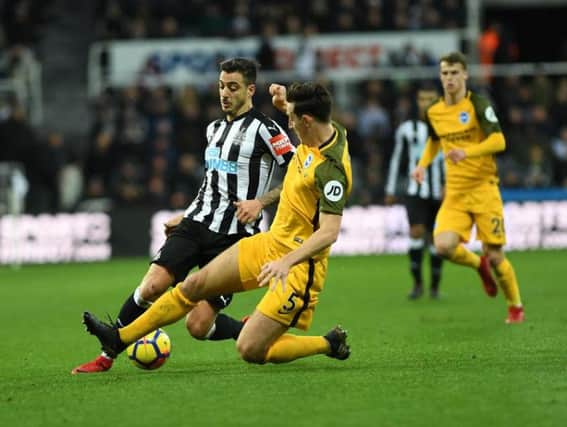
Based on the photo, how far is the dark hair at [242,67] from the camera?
27.5 feet

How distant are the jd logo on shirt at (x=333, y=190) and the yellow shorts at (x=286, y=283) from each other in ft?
1.67

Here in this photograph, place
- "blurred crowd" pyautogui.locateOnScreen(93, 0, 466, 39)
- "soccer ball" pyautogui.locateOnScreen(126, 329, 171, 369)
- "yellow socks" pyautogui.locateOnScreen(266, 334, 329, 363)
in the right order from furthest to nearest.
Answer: "blurred crowd" pyautogui.locateOnScreen(93, 0, 466, 39), "soccer ball" pyautogui.locateOnScreen(126, 329, 171, 369), "yellow socks" pyautogui.locateOnScreen(266, 334, 329, 363)

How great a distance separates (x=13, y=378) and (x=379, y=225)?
12.0 meters

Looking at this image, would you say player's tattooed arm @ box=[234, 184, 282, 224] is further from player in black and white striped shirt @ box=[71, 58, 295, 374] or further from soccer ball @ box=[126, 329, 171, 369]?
soccer ball @ box=[126, 329, 171, 369]

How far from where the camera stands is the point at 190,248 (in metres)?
8.34

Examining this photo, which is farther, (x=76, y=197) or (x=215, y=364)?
(x=76, y=197)

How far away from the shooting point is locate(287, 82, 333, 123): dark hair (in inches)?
295

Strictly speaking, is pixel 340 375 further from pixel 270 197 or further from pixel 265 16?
pixel 265 16

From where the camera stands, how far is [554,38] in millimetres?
28578

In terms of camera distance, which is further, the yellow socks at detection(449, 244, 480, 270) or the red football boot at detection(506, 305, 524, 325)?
the yellow socks at detection(449, 244, 480, 270)

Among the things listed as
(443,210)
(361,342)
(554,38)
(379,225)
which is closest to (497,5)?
(554,38)

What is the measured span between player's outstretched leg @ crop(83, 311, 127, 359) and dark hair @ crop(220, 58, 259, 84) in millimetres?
1840

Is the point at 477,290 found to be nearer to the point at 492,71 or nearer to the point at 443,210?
the point at 443,210

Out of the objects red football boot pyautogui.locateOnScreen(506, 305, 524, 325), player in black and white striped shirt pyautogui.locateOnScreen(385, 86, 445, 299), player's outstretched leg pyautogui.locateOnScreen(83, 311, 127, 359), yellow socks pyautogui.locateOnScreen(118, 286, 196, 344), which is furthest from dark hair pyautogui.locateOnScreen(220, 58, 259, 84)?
player in black and white striped shirt pyautogui.locateOnScreen(385, 86, 445, 299)
